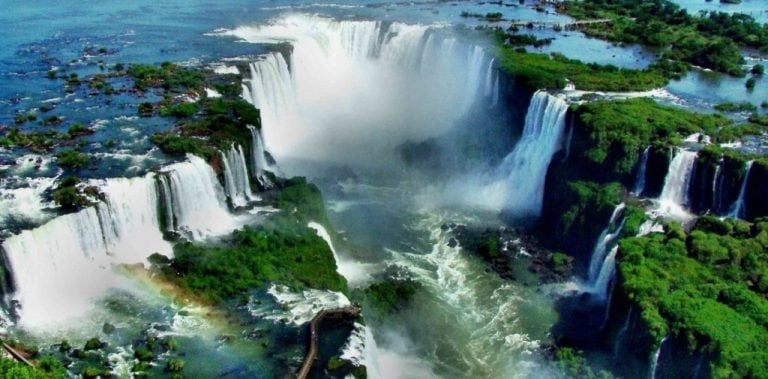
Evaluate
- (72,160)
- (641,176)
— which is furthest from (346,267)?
(641,176)

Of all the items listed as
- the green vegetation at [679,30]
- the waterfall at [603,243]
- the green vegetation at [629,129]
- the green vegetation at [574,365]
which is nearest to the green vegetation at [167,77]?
the green vegetation at [629,129]

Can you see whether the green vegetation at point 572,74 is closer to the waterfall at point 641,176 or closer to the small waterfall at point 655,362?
the waterfall at point 641,176

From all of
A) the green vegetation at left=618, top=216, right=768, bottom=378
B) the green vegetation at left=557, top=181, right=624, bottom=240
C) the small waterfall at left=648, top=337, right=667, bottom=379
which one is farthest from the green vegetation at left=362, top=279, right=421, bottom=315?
the small waterfall at left=648, top=337, right=667, bottom=379

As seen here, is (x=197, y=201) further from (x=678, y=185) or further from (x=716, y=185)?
(x=716, y=185)

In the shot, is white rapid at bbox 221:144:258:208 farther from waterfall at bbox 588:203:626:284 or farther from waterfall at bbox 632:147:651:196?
waterfall at bbox 632:147:651:196

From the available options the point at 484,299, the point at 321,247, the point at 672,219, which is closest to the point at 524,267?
the point at 484,299

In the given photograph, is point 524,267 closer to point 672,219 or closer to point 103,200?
point 672,219
